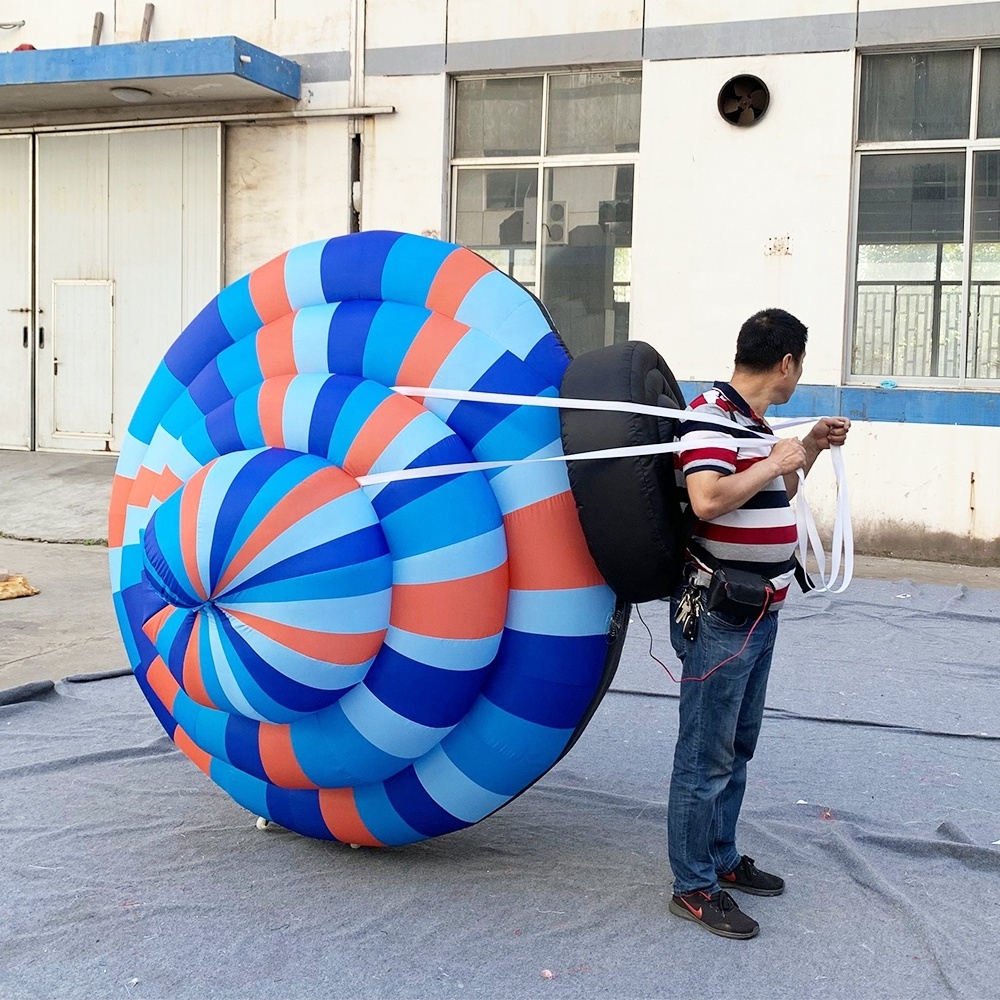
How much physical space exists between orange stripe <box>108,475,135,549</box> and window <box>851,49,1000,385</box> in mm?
7307

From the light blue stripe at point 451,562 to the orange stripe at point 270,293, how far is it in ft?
3.08

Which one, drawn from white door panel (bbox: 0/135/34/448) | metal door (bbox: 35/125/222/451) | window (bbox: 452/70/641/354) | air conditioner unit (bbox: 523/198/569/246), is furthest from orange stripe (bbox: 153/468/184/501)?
white door panel (bbox: 0/135/34/448)

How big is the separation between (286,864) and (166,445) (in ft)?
4.39

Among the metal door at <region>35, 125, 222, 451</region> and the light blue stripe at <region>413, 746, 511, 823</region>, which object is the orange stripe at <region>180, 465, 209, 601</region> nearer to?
the light blue stripe at <region>413, 746, 511, 823</region>

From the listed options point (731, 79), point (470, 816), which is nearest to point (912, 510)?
point (731, 79)

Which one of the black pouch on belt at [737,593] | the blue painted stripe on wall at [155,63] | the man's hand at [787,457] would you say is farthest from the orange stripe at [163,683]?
the blue painted stripe on wall at [155,63]

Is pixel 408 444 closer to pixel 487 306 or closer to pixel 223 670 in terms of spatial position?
pixel 487 306

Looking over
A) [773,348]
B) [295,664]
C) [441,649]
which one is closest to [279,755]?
[295,664]

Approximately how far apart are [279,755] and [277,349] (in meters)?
1.18

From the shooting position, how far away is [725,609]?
10.6 ft

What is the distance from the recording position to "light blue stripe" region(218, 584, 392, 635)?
3.20 meters

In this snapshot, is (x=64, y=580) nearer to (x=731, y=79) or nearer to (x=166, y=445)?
(x=166, y=445)

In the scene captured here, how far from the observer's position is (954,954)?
320 cm

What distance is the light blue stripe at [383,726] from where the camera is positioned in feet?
10.9
